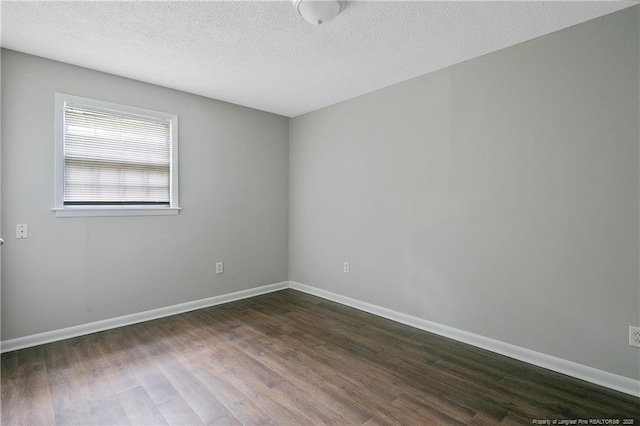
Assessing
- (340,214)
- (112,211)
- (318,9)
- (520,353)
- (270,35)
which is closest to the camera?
(318,9)

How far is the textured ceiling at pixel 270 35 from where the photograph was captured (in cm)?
198

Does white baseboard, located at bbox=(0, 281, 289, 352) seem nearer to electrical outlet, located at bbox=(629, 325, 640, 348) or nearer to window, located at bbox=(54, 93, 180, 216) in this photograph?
window, located at bbox=(54, 93, 180, 216)

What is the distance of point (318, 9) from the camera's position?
194 cm

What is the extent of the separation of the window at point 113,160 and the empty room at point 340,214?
2 centimetres

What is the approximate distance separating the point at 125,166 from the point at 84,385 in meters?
1.95

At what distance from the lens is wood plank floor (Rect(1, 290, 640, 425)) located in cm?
179

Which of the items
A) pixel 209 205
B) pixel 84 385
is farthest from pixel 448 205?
pixel 84 385

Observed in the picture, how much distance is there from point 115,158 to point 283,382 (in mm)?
2581

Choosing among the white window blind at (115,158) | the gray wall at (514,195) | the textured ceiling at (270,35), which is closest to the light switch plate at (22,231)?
the white window blind at (115,158)

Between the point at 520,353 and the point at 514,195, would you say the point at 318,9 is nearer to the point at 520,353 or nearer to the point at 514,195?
the point at 514,195

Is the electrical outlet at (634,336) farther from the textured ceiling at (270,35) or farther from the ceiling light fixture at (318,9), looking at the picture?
the ceiling light fixture at (318,9)

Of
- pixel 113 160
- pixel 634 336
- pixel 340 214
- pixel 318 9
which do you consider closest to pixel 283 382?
pixel 340 214

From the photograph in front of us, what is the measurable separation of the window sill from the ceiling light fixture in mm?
2361

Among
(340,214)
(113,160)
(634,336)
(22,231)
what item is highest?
(113,160)
